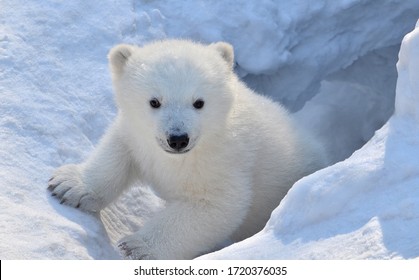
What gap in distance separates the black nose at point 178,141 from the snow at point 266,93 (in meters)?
0.62

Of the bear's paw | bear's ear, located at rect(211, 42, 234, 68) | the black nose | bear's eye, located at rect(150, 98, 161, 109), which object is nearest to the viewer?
the black nose

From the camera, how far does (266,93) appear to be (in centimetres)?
607

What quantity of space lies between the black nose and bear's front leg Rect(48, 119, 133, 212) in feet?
2.24

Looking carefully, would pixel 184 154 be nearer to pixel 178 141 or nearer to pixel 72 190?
pixel 178 141

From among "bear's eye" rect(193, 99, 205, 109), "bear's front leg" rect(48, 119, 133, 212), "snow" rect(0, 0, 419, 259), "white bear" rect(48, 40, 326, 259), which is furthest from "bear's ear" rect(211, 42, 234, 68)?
"snow" rect(0, 0, 419, 259)

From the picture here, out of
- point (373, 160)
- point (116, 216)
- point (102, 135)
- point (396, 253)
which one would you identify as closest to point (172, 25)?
point (102, 135)

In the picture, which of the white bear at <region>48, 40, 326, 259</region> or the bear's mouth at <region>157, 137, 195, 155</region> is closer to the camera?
the bear's mouth at <region>157, 137, 195, 155</region>

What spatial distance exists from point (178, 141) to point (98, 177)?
2.46ft

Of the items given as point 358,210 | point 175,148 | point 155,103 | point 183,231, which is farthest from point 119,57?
point 358,210

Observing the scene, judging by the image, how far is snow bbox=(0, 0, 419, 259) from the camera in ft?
10.2

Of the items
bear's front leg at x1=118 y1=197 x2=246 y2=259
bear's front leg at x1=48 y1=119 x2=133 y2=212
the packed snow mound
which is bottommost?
the packed snow mound

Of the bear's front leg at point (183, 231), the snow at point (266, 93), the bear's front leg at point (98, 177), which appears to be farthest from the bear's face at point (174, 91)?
A: the snow at point (266, 93)

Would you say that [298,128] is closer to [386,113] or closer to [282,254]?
[386,113]

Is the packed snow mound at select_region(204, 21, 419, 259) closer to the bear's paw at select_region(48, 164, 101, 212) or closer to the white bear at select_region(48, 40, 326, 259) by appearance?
the white bear at select_region(48, 40, 326, 259)
